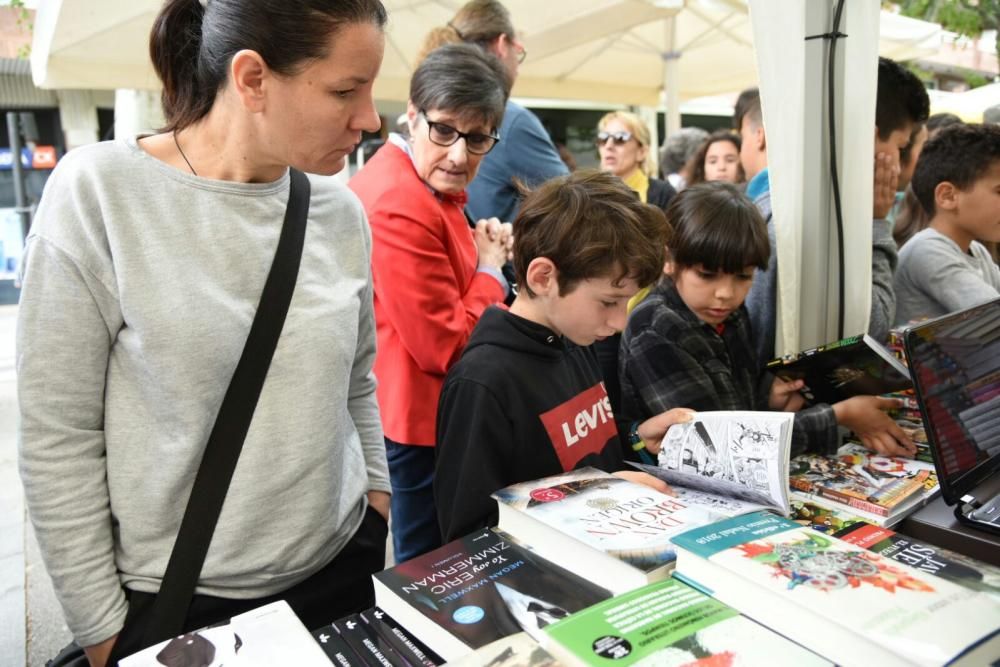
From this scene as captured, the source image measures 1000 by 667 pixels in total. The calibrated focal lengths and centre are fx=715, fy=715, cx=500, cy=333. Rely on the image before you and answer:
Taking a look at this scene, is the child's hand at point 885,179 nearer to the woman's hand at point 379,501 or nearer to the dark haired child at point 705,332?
the dark haired child at point 705,332

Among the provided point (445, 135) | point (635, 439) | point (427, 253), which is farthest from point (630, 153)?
point (635, 439)

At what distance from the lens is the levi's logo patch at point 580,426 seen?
1372 millimetres

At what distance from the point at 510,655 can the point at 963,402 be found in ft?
3.44

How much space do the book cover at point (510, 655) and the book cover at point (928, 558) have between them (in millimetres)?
501

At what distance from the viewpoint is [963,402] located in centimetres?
130

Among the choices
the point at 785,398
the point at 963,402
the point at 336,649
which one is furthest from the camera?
the point at 785,398

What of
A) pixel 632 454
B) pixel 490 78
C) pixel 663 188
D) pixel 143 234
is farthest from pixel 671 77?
pixel 143 234

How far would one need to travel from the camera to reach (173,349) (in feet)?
3.23

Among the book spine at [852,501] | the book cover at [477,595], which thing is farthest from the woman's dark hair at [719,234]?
the book cover at [477,595]

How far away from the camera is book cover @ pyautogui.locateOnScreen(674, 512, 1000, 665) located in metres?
0.68

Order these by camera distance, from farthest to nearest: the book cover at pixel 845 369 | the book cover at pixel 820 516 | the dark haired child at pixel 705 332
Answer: the dark haired child at pixel 705 332
the book cover at pixel 845 369
the book cover at pixel 820 516

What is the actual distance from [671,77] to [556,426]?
18.3ft

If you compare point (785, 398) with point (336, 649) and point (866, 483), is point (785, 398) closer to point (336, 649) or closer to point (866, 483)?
point (866, 483)

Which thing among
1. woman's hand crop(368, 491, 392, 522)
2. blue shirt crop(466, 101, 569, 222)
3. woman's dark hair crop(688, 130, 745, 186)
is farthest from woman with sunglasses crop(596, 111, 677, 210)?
woman's hand crop(368, 491, 392, 522)
